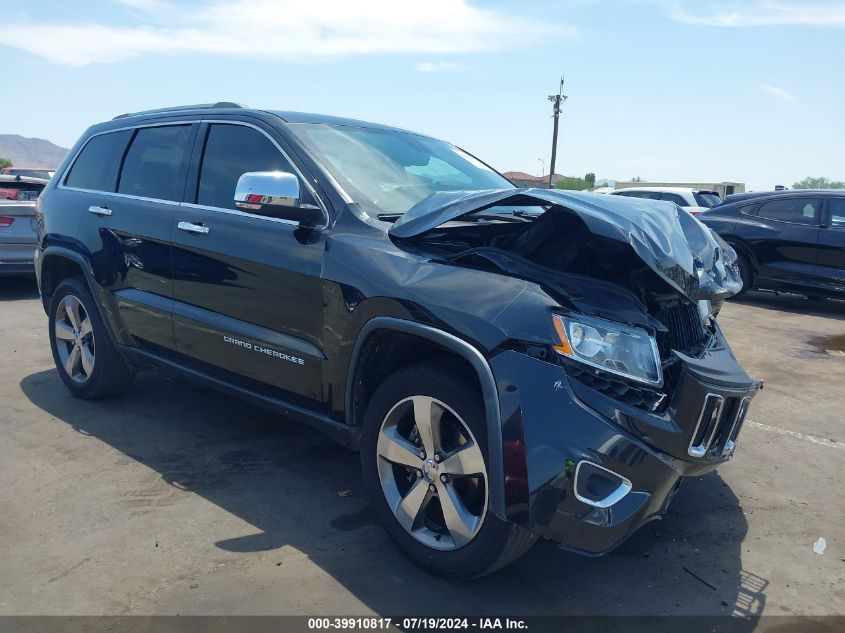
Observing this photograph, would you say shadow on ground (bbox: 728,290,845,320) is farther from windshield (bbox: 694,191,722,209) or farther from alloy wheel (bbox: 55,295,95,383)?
alloy wheel (bbox: 55,295,95,383)

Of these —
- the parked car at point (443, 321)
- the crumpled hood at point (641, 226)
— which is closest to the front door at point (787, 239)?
the parked car at point (443, 321)

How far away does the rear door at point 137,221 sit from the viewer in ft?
14.4

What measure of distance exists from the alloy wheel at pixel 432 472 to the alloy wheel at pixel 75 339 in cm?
289

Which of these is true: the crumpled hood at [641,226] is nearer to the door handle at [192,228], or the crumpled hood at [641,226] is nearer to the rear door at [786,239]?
the door handle at [192,228]

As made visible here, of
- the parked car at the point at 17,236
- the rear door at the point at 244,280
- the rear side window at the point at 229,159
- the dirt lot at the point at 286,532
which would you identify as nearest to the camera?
the dirt lot at the point at 286,532

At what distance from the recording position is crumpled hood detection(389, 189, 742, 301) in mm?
2797

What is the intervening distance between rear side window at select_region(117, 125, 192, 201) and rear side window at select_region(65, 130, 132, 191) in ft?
0.48

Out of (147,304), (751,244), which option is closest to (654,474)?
(147,304)

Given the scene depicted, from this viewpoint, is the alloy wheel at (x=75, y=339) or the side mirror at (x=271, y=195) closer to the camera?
the side mirror at (x=271, y=195)

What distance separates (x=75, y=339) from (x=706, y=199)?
14564mm

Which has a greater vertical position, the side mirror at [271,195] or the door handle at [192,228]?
the side mirror at [271,195]

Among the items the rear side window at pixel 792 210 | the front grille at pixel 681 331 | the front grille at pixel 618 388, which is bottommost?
the front grille at pixel 618 388

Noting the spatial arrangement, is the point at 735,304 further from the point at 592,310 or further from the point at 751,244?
the point at 592,310

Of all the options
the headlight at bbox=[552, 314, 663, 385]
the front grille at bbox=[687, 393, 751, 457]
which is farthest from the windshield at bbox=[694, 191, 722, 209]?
the headlight at bbox=[552, 314, 663, 385]
